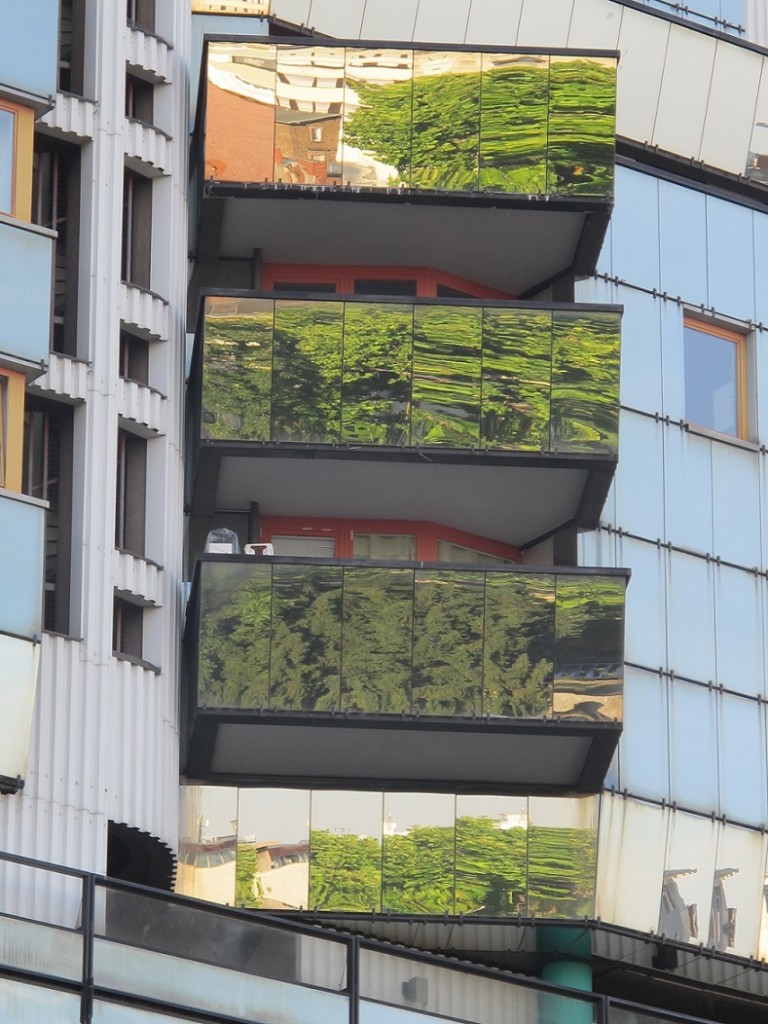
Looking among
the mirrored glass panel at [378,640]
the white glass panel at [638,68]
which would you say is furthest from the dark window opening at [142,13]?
the mirrored glass panel at [378,640]

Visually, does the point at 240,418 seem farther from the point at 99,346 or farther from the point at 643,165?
the point at 643,165

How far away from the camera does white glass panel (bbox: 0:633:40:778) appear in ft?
98.3

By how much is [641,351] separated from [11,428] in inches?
410

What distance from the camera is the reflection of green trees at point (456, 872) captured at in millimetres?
33781

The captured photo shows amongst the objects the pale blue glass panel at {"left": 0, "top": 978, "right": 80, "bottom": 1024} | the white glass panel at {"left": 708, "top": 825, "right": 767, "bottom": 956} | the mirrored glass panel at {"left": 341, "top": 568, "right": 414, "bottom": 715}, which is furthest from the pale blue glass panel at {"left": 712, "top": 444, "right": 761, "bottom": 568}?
the pale blue glass panel at {"left": 0, "top": 978, "right": 80, "bottom": 1024}

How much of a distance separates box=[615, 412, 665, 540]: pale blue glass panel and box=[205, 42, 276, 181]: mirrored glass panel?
5925 millimetres

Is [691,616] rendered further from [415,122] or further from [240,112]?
[240,112]

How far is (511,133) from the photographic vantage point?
3572 cm

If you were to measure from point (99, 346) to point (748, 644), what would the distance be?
9.52 meters

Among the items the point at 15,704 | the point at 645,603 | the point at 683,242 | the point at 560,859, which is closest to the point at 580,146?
the point at 683,242

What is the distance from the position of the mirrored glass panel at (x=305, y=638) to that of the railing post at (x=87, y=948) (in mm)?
5569

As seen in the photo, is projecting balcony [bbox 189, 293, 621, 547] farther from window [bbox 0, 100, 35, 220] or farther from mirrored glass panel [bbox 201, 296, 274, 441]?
window [bbox 0, 100, 35, 220]

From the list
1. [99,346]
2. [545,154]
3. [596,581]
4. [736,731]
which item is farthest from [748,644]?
[99,346]

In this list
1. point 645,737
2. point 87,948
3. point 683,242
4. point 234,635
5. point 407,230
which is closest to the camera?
point 87,948
